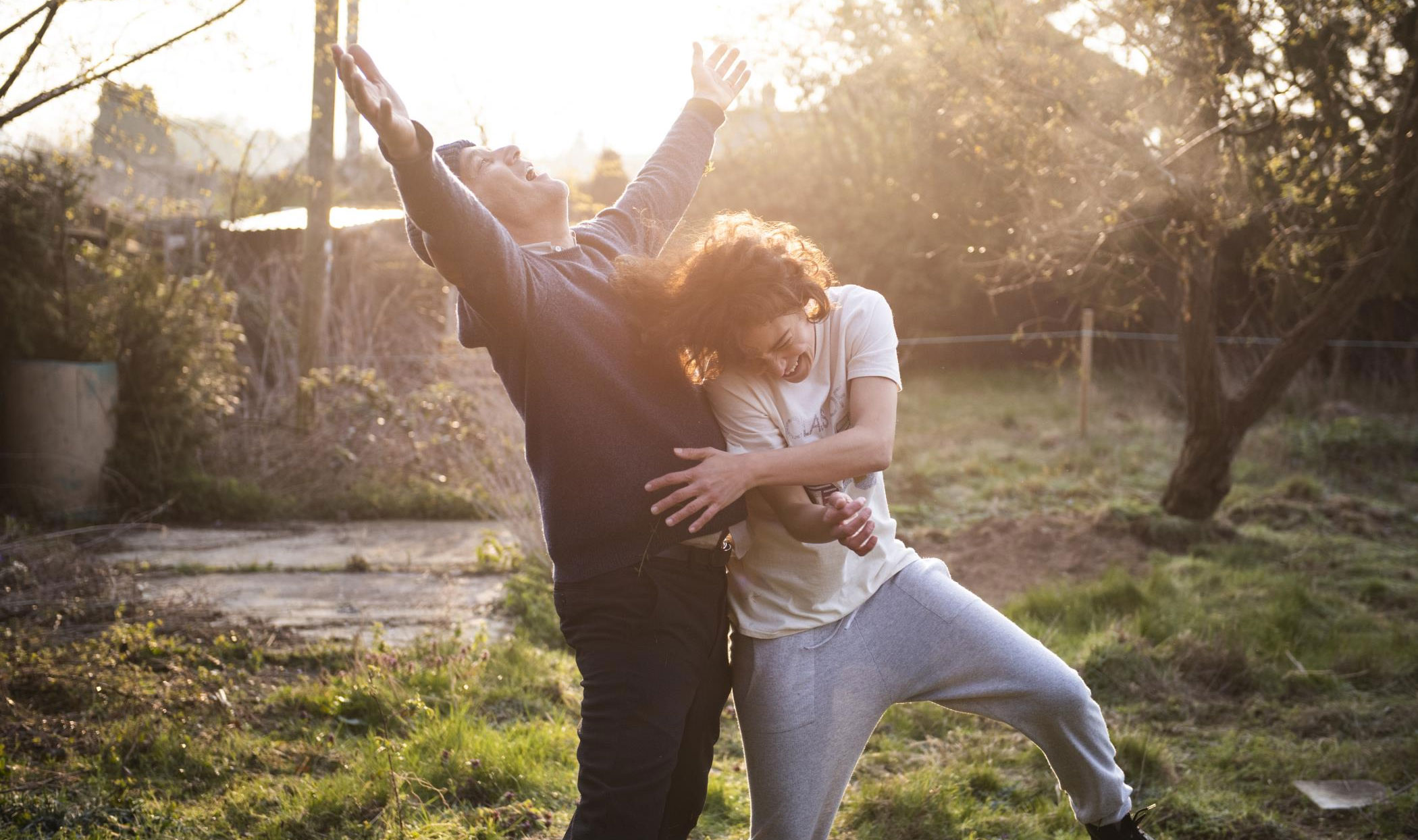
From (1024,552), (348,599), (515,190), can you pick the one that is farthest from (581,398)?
(1024,552)

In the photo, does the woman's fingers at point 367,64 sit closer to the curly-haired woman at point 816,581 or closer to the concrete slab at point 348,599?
→ the curly-haired woman at point 816,581

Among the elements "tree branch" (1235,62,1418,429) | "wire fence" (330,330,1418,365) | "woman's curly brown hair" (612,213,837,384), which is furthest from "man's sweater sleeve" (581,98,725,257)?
"wire fence" (330,330,1418,365)

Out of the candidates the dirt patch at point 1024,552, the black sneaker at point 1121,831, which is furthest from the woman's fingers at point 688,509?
the dirt patch at point 1024,552

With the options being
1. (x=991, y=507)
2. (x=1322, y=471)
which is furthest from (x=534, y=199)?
(x=1322, y=471)

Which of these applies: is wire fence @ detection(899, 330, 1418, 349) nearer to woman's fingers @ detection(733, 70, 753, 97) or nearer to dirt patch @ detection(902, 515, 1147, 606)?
dirt patch @ detection(902, 515, 1147, 606)

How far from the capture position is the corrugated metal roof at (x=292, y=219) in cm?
1268

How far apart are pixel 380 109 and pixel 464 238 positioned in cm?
25

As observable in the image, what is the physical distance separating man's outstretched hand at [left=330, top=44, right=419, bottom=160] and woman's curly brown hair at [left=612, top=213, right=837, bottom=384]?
0.53 metres

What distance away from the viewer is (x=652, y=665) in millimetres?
2066

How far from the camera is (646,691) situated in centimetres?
204

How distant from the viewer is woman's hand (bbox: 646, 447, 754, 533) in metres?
2.04

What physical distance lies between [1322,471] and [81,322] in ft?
33.4

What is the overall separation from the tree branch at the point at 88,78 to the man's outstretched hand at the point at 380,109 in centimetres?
227

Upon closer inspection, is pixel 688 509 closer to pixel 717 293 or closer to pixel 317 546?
pixel 717 293
